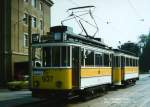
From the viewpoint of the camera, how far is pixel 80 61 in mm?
20938

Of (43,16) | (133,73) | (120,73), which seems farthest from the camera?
(43,16)

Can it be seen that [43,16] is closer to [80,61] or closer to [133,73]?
[133,73]

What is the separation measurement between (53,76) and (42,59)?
44.1 inches

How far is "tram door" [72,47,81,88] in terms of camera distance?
2033 centimetres

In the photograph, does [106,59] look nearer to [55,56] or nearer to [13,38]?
[55,56]

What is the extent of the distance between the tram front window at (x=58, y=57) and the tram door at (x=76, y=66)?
62 cm

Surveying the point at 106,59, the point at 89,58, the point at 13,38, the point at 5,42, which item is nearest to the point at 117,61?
the point at 106,59

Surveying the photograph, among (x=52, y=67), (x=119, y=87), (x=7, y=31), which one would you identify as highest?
(x=7, y=31)

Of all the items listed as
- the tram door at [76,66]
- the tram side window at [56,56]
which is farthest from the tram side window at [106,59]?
the tram side window at [56,56]

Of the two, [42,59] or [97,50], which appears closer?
[42,59]

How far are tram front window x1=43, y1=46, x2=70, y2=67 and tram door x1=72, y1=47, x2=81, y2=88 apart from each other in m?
0.62

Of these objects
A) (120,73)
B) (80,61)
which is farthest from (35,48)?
(120,73)

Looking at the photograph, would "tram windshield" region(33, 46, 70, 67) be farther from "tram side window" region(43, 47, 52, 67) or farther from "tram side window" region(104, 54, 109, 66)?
"tram side window" region(104, 54, 109, 66)

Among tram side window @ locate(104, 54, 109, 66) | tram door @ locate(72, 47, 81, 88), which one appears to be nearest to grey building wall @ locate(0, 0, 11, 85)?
tram side window @ locate(104, 54, 109, 66)
